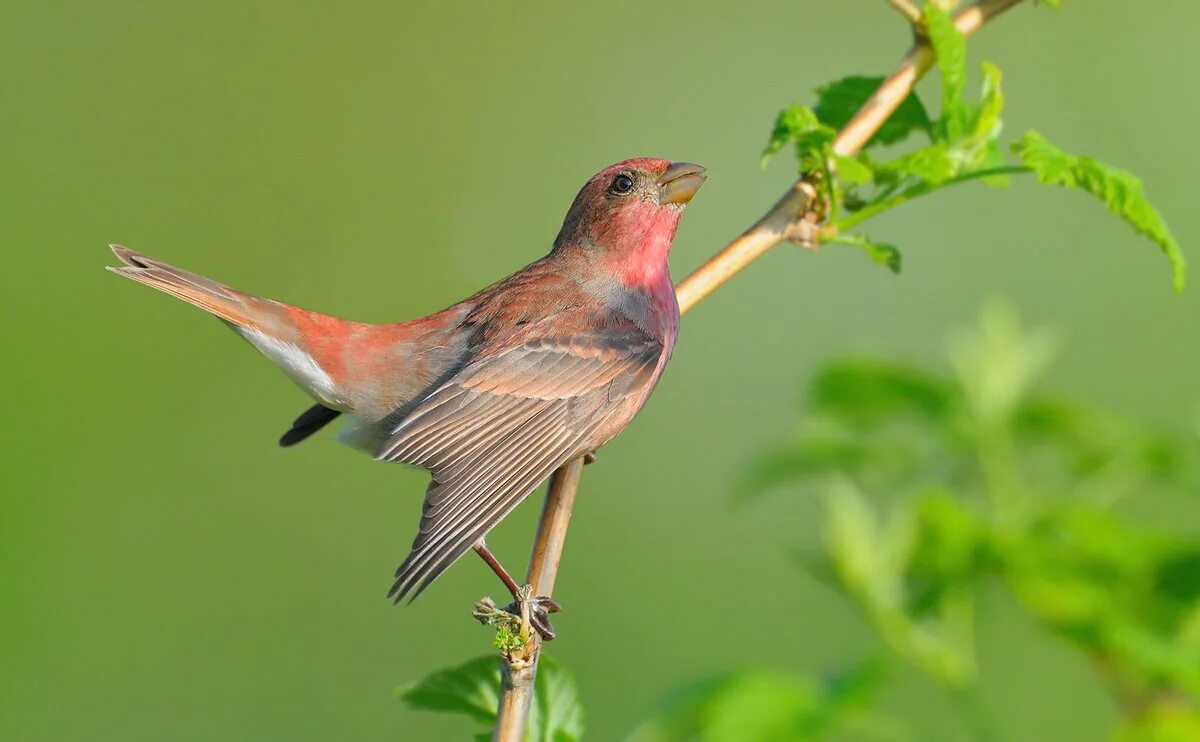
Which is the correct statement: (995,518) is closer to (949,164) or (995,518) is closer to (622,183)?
(949,164)

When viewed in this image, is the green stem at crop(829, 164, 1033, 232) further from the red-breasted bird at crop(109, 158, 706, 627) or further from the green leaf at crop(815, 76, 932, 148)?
the red-breasted bird at crop(109, 158, 706, 627)

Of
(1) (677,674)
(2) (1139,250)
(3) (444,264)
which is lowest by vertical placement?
(1) (677,674)

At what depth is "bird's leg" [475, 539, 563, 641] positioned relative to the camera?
291 cm

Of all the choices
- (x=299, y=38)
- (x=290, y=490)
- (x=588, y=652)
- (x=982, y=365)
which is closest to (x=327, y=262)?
(x=290, y=490)

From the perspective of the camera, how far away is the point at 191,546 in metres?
9.15

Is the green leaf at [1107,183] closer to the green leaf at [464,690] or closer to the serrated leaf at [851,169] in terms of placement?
the serrated leaf at [851,169]

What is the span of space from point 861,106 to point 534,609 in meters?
1.67

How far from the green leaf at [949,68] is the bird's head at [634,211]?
1.41m

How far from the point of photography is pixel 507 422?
14.2 feet

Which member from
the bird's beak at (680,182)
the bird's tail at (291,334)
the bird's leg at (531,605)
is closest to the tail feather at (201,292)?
the bird's tail at (291,334)

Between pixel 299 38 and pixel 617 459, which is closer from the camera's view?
pixel 617 459

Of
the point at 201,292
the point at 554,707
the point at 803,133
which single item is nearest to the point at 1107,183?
the point at 803,133

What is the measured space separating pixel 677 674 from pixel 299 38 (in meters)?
6.87

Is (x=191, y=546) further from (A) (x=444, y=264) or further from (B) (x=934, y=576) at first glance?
(B) (x=934, y=576)
